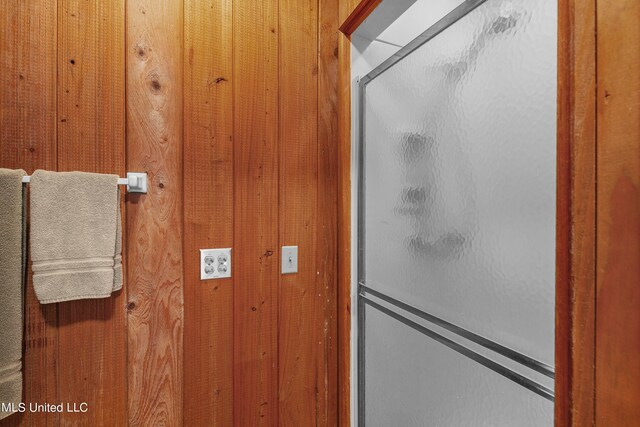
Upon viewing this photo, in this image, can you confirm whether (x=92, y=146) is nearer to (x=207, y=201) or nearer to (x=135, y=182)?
(x=135, y=182)

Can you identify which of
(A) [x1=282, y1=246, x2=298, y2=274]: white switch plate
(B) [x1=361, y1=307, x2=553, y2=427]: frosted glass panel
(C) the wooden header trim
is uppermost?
(C) the wooden header trim

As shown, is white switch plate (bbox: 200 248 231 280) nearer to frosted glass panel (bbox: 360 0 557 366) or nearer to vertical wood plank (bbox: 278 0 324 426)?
vertical wood plank (bbox: 278 0 324 426)

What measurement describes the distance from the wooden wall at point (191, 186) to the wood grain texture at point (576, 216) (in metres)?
0.85

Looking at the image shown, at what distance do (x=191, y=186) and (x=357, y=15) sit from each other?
33.6 inches

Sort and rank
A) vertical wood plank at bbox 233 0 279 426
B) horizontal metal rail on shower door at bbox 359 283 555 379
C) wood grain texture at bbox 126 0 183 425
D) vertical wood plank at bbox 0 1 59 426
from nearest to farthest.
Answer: horizontal metal rail on shower door at bbox 359 283 555 379 < vertical wood plank at bbox 0 1 59 426 < wood grain texture at bbox 126 0 183 425 < vertical wood plank at bbox 233 0 279 426

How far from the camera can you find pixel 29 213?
90cm

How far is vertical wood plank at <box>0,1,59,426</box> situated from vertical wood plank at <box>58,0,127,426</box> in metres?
0.02

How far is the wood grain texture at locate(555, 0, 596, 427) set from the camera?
48 centimetres

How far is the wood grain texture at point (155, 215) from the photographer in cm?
101

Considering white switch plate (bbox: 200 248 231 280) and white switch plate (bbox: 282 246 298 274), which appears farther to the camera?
white switch plate (bbox: 282 246 298 274)

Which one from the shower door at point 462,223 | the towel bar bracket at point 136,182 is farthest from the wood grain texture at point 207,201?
the shower door at point 462,223

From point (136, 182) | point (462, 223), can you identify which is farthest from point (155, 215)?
point (462, 223)

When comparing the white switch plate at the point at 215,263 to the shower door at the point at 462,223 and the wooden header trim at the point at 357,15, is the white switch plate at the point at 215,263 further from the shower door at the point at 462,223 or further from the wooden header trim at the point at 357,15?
the wooden header trim at the point at 357,15

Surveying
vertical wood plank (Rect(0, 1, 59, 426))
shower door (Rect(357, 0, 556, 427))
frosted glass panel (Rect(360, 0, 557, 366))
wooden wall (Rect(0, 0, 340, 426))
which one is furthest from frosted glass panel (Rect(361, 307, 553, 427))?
vertical wood plank (Rect(0, 1, 59, 426))
